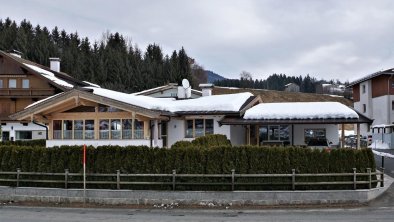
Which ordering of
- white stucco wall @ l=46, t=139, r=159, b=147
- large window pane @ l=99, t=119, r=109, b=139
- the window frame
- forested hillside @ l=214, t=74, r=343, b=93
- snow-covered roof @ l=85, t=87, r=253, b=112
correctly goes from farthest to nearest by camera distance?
forested hillside @ l=214, t=74, r=343, b=93
the window frame
snow-covered roof @ l=85, t=87, r=253, b=112
large window pane @ l=99, t=119, r=109, b=139
white stucco wall @ l=46, t=139, r=159, b=147

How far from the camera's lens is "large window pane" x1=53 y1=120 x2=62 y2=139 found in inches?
986

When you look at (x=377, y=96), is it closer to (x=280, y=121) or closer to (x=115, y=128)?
(x=280, y=121)

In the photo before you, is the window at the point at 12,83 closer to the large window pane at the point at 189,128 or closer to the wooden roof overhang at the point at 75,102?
the wooden roof overhang at the point at 75,102

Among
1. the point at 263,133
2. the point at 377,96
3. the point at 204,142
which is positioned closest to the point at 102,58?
the point at 377,96

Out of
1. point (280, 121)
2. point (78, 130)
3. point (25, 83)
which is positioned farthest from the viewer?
point (25, 83)

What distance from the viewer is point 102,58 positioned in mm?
97062

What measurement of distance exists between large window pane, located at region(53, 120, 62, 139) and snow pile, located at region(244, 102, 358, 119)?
10841 mm

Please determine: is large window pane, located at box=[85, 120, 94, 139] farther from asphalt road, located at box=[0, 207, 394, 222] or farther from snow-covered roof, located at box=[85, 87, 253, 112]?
asphalt road, located at box=[0, 207, 394, 222]

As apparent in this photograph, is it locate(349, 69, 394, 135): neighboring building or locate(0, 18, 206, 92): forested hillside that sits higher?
locate(0, 18, 206, 92): forested hillside

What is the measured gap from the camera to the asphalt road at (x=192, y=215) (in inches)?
504

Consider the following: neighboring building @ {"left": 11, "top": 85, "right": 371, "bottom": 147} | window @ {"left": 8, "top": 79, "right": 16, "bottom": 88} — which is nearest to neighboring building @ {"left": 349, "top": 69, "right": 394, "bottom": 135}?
neighboring building @ {"left": 11, "top": 85, "right": 371, "bottom": 147}

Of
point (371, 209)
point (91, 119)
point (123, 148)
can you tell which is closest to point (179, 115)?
point (91, 119)

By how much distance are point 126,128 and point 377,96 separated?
128 ft

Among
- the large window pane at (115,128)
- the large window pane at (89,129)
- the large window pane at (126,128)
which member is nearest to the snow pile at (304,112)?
the large window pane at (126,128)
